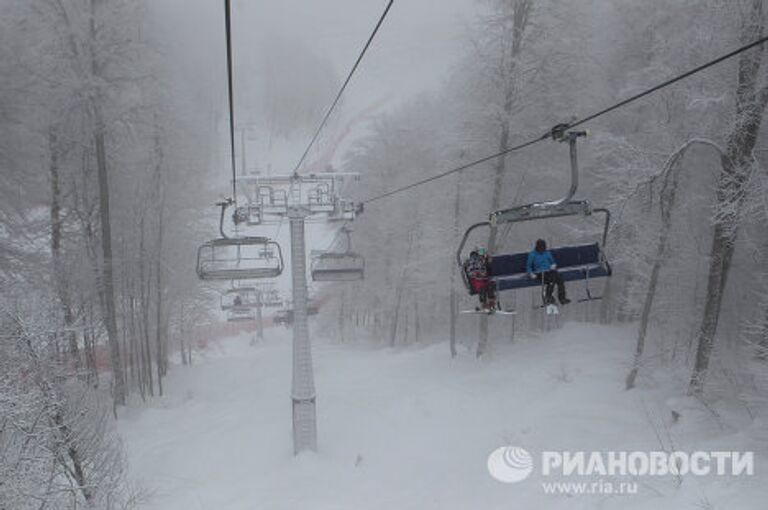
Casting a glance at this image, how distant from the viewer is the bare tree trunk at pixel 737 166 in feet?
30.5

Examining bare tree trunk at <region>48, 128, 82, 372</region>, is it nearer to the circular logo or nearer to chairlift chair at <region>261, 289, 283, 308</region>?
chairlift chair at <region>261, 289, 283, 308</region>

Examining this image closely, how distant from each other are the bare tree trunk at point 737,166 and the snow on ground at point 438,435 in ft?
6.26

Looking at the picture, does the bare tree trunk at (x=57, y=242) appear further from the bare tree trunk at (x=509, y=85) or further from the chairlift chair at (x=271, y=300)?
the bare tree trunk at (x=509, y=85)

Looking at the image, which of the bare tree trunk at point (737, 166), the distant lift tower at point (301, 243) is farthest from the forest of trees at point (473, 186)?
the distant lift tower at point (301, 243)

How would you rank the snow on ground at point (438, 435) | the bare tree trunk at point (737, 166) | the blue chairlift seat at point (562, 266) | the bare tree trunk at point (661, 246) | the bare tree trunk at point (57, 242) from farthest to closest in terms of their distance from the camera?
1. the bare tree trunk at point (57, 242)
2. the bare tree trunk at point (661, 246)
3. the snow on ground at point (438, 435)
4. the bare tree trunk at point (737, 166)
5. the blue chairlift seat at point (562, 266)

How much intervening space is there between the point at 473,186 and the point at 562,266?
33.0ft

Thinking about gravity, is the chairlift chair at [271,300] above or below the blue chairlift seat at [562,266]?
below

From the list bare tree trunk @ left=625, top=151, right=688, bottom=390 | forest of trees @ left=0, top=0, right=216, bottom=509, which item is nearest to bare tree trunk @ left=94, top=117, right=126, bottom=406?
forest of trees @ left=0, top=0, right=216, bottom=509

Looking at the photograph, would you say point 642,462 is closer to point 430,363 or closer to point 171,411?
point 430,363

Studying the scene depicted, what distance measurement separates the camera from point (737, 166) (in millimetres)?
9594

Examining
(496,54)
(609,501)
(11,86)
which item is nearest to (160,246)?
(11,86)

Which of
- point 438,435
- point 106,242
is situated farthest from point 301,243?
point 106,242

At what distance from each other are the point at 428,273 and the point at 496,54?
8.91 m

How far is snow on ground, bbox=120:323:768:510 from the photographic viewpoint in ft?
32.3
